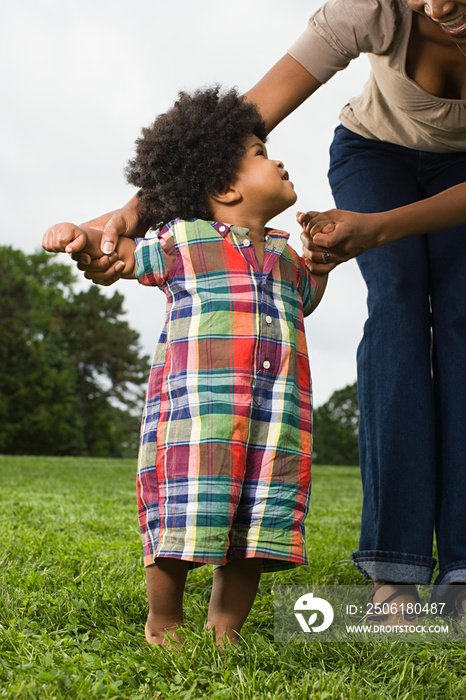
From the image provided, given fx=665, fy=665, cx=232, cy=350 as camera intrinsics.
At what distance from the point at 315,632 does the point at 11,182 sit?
142 ft

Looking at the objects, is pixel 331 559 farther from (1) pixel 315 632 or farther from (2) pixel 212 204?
(2) pixel 212 204

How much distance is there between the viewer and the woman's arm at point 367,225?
200cm

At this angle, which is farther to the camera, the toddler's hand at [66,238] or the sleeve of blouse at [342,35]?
the sleeve of blouse at [342,35]

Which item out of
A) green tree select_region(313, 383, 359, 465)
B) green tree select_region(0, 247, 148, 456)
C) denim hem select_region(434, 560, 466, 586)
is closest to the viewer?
denim hem select_region(434, 560, 466, 586)

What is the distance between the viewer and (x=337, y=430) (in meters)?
34.8

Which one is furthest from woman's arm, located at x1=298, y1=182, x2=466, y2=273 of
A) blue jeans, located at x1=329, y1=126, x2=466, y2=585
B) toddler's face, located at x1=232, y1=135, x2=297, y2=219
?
blue jeans, located at x1=329, y1=126, x2=466, y2=585

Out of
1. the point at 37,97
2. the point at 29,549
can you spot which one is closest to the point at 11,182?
the point at 37,97

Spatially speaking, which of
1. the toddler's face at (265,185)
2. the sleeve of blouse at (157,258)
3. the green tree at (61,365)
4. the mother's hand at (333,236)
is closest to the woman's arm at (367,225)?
the mother's hand at (333,236)

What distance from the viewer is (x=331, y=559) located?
291 centimetres

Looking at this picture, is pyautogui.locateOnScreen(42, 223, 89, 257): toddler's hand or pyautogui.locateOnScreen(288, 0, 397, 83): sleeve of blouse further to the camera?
pyautogui.locateOnScreen(288, 0, 397, 83): sleeve of blouse

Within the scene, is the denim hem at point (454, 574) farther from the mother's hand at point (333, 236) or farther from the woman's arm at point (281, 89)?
the woman's arm at point (281, 89)

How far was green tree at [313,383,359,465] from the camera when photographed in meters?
34.4

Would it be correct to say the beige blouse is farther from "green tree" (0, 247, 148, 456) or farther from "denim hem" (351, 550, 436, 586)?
"green tree" (0, 247, 148, 456)

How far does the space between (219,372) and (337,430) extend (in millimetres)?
33794
